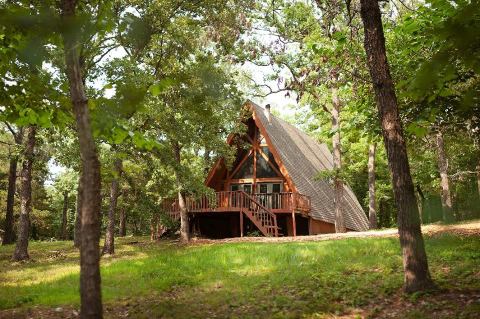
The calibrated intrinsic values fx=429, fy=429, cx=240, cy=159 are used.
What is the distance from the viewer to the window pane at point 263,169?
26.8 m

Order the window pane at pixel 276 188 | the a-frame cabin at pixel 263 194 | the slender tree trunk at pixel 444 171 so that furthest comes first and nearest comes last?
the window pane at pixel 276 188, the a-frame cabin at pixel 263 194, the slender tree trunk at pixel 444 171

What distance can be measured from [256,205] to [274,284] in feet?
48.5

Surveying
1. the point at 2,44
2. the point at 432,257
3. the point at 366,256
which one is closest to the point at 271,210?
the point at 366,256

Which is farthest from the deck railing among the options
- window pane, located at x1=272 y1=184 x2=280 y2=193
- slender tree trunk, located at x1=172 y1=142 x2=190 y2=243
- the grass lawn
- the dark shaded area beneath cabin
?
the grass lawn

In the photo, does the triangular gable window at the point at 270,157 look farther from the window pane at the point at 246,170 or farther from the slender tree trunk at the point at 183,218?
the slender tree trunk at the point at 183,218

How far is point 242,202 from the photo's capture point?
23.6 metres

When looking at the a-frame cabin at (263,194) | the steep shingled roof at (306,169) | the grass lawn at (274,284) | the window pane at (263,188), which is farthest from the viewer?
the window pane at (263,188)

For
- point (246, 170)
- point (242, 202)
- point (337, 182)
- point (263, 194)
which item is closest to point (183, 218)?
point (242, 202)

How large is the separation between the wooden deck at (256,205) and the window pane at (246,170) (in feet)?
7.74

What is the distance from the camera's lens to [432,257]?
10430mm

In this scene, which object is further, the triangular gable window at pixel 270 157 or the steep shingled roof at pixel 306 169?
the triangular gable window at pixel 270 157

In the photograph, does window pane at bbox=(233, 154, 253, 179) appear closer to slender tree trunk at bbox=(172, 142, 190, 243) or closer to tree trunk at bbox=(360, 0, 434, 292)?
slender tree trunk at bbox=(172, 142, 190, 243)

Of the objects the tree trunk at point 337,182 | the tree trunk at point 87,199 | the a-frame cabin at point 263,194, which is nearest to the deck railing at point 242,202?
the a-frame cabin at point 263,194

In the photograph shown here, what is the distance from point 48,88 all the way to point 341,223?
21094mm
